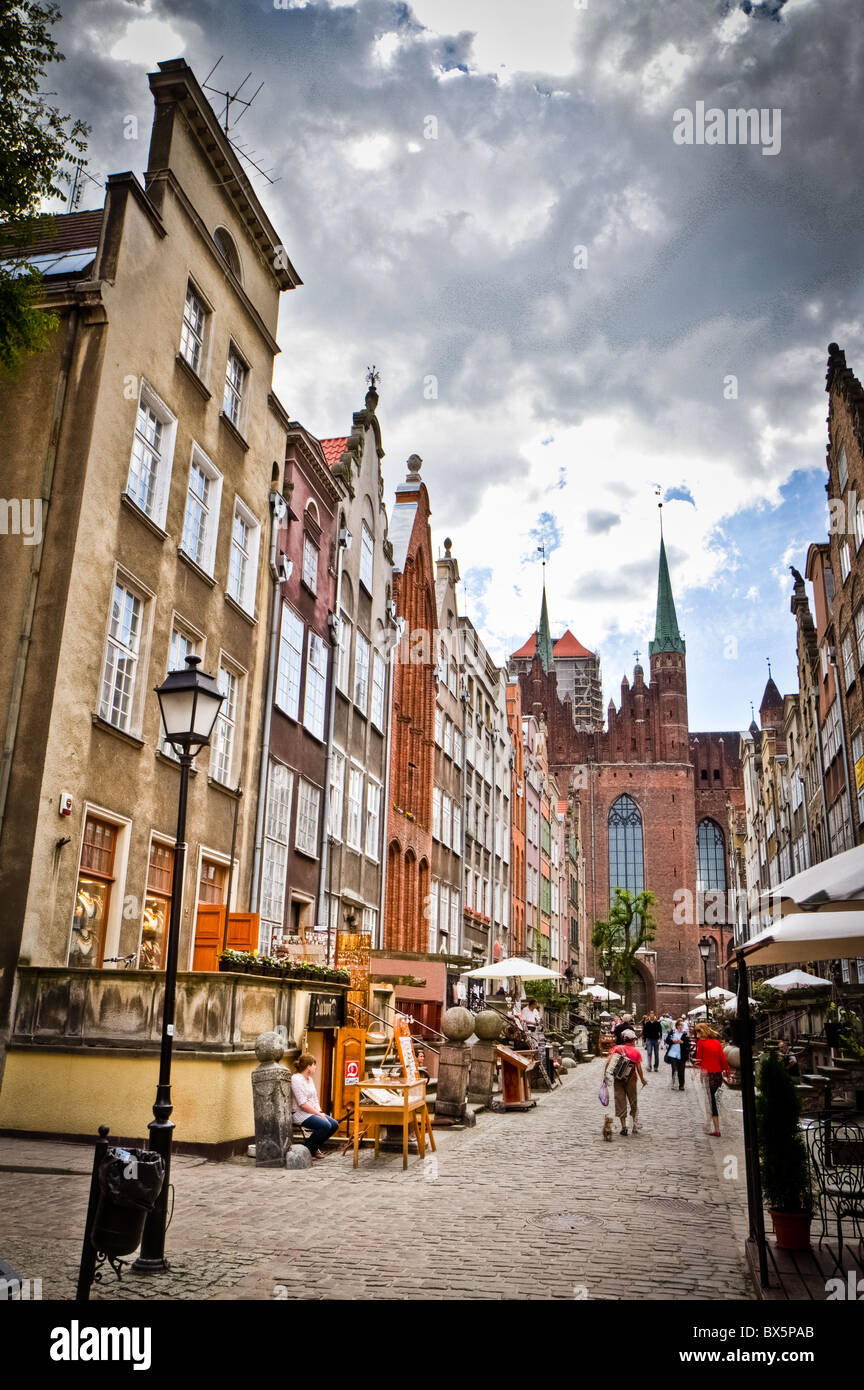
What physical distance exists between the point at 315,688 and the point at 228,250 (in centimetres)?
823

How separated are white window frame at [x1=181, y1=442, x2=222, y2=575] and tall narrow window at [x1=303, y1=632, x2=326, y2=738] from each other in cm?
423

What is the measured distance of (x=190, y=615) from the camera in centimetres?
1622

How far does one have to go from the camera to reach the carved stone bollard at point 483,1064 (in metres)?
18.8

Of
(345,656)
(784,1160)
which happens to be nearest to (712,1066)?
(345,656)

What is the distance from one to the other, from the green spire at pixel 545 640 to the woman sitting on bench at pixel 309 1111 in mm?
95664

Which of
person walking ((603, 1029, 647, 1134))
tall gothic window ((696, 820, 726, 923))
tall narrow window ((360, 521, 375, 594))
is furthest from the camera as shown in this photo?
tall gothic window ((696, 820, 726, 923))

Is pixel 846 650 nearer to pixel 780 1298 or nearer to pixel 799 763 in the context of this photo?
pixel 799 763

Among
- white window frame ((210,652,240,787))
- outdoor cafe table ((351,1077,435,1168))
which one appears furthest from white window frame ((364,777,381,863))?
outdoor cafe table ((351,1077,435,1168))

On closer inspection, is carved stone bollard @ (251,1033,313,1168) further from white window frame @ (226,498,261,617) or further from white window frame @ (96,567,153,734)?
white window frame @ (226,498,261,617)

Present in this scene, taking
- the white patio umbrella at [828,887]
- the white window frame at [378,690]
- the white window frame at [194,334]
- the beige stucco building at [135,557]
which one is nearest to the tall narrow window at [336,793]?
the white window frame at [378,690]

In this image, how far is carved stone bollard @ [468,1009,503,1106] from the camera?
1881cm

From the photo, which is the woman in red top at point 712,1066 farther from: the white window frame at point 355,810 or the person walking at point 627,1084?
the white window frame at point 355,810

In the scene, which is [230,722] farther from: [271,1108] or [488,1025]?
[271,1108]

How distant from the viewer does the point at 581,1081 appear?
28688 mm
